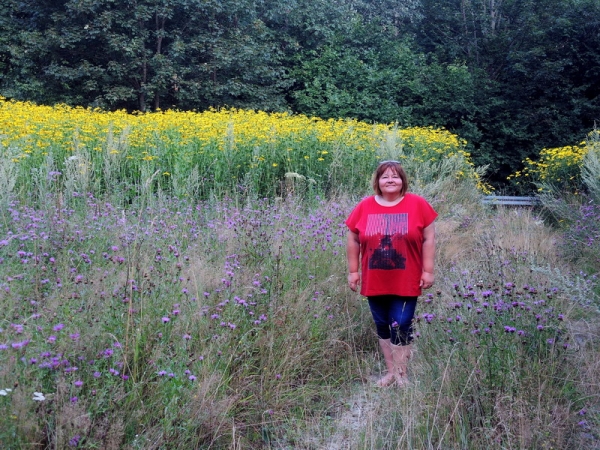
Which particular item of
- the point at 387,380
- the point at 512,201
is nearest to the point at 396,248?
the point at 387,380

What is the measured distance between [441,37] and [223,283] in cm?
2326

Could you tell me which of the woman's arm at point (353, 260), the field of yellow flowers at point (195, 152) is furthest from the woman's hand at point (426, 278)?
the field of yellow flowers at point (195, 152)

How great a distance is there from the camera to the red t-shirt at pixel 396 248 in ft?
12.7

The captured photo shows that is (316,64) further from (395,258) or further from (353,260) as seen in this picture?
(395,258)

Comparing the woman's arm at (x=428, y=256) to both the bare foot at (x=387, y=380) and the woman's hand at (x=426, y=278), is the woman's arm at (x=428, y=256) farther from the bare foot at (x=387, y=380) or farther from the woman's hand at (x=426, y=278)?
the bare foot at (x=387, y=380)

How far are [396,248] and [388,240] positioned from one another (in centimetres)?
7

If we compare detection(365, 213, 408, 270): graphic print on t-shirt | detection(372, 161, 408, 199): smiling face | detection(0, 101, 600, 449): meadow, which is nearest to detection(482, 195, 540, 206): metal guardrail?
detection(0, 101, 600, 449): meadow

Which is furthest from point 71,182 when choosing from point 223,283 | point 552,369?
point 552,369

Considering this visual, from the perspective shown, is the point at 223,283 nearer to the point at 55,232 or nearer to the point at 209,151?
the point at 55,232

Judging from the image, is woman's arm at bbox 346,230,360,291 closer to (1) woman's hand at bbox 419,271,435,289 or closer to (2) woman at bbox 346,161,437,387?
(2) woman at bbox 346,161,437,387

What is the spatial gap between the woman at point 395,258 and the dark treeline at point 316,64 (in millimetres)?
15855

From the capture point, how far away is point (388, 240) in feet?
12.8

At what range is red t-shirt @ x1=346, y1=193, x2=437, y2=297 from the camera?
3869 millimetres

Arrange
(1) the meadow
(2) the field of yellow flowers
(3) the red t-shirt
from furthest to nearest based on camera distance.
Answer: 1. (2) the field of yellow flowers
2. (3) the red t-shirt
3. (1) the meadow
